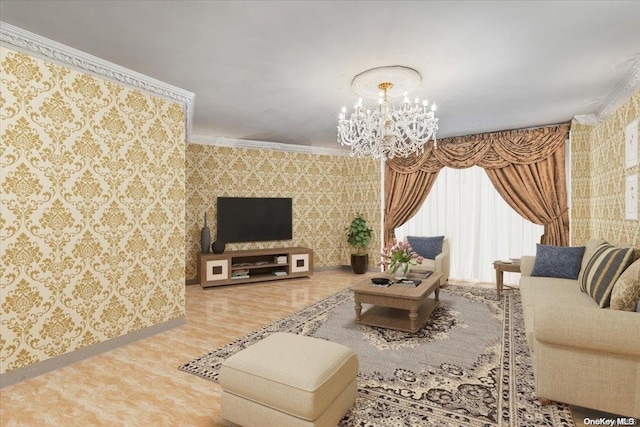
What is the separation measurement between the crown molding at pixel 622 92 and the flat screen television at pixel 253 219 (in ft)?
16.9

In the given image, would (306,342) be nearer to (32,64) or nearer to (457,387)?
(457,387)

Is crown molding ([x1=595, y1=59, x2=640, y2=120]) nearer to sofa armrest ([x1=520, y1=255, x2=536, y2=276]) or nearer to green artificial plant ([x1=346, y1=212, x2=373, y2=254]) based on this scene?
sofa armrest ([x1=520, y1=255, x2=536, y2=276])

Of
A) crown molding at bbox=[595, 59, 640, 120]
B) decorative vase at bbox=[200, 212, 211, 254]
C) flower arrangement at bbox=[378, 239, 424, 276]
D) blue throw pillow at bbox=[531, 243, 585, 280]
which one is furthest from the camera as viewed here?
decorative vase at bbox=[200, 212, 211, 254]

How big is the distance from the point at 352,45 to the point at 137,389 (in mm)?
3179

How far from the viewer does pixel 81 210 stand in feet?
9.97

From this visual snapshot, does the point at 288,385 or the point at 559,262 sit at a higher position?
the point at 559,262

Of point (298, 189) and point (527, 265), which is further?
point (298, 189)

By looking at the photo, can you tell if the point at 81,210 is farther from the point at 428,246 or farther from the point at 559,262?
the point at 559,262

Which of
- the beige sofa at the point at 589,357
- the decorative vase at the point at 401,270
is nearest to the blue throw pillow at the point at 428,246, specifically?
the decorative vase at the point at 401,270

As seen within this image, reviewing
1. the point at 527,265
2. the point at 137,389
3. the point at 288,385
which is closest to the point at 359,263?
the point at 527,265

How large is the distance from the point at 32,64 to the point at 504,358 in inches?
183

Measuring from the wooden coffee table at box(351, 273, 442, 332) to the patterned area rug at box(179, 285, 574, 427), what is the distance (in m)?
0.11

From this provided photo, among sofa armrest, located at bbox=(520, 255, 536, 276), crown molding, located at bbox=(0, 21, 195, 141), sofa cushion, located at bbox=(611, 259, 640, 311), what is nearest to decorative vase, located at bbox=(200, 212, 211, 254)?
crown molding, located at bbox=(0, 21, 195, 141)

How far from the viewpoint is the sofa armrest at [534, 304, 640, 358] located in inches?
76.7
